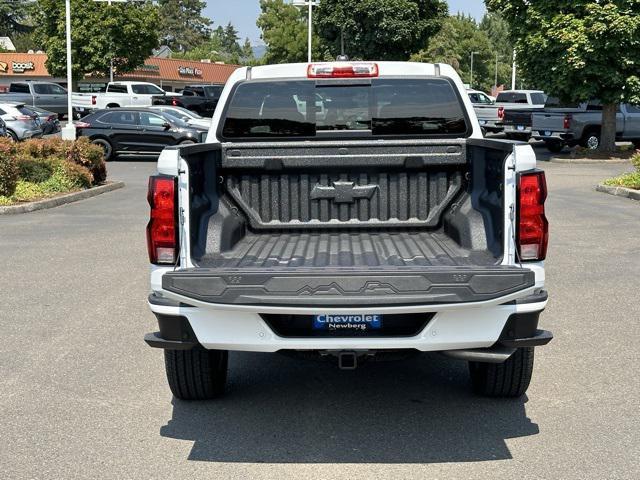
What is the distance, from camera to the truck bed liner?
500 cm

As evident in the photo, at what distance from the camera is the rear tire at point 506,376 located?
529cm

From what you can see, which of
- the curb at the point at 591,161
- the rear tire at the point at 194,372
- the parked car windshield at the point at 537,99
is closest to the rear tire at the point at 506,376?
the rear tire at the point at 194,372

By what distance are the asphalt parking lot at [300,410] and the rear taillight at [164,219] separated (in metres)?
1.03

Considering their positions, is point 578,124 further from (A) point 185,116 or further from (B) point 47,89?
(B) point 47,89

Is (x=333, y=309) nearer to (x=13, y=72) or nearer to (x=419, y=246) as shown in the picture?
(x=419, y=246)

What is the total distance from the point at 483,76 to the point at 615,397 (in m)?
128

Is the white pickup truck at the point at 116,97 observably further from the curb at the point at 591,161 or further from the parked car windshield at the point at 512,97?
the curb at the point at 591,161

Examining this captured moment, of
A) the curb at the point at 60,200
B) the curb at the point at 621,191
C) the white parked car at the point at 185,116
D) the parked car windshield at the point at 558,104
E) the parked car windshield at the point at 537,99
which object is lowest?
the curb at the point at 60,200

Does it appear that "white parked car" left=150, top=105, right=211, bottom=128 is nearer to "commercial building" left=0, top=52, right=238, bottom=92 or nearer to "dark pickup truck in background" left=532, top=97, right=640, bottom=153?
"dark pickup truck in background" left=532, top=97, right=640, bottom=153

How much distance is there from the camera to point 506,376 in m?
5.39

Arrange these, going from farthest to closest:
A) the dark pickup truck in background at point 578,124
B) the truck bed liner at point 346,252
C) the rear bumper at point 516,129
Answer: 1. the rear bumper at point 516,129
2. the dark pickup truck in background at point 578,124
3. the truck bed liner at point 346,252

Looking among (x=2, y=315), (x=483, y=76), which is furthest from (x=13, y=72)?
(x=483, y=76)

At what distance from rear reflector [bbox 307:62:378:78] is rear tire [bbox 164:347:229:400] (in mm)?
2031

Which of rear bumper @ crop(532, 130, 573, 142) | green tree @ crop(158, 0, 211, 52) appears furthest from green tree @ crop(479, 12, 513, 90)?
rear bumper @ crop(532, 130, 573, 142)
